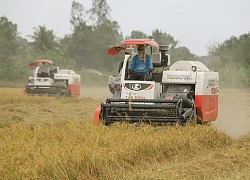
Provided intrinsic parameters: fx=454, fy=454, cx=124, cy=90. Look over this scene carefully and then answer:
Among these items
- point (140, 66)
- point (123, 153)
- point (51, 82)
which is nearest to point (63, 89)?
point (51, 82)

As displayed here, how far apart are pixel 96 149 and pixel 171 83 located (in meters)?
3.89

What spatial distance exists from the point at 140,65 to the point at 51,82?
41.0ft

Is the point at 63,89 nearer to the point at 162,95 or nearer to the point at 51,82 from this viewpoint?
the point at 51,82

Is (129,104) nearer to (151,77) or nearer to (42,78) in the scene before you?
(151,77)

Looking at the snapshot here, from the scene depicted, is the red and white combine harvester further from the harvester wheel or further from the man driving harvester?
the man driving harvester

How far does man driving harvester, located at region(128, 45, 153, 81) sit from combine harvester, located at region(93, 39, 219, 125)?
0.16 m

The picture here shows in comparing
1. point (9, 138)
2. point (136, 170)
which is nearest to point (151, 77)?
point (9, 138)

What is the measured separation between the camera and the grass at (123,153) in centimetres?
514

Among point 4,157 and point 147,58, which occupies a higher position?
point 147,58

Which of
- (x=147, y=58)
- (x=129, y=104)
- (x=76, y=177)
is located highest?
(x=147, y=58)

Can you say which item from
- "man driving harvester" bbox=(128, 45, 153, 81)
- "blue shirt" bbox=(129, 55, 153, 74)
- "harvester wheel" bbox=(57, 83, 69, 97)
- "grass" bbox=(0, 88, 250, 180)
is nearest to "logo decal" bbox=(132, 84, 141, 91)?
"man driving harvester" bbox=(128, 45, 153, 81)

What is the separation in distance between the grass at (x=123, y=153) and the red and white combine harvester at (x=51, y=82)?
12656 mm

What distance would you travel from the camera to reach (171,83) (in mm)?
9578

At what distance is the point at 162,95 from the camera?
31.2 feet
